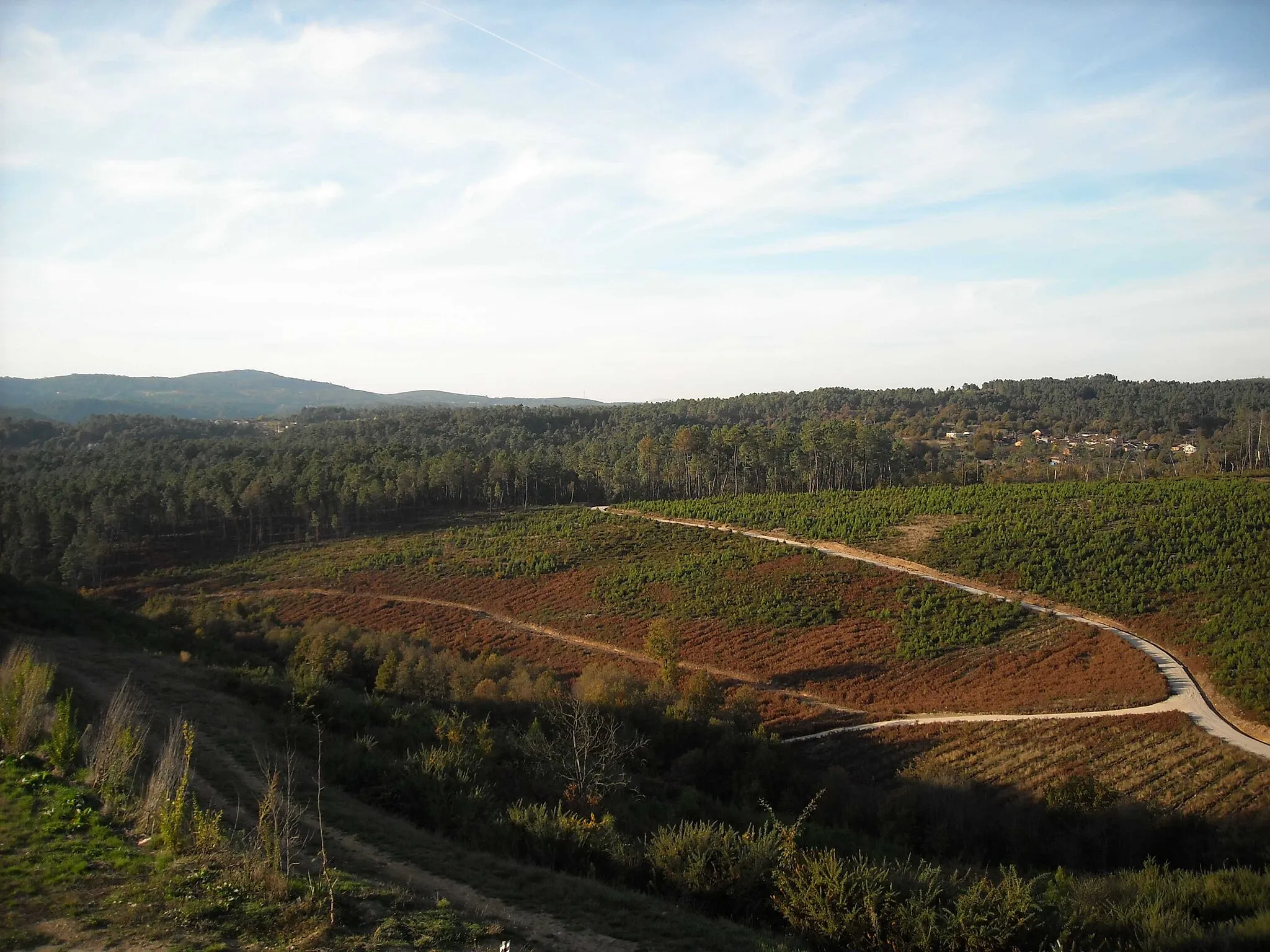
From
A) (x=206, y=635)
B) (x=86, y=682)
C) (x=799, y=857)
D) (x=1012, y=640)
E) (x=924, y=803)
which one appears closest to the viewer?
(x=799, y=857)

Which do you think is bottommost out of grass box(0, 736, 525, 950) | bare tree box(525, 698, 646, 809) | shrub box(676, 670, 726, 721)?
shrub box(676, 670, 726, 721)

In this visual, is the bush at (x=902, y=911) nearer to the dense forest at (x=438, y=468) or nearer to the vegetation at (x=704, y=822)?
the vegetation at (x=704, y=822)

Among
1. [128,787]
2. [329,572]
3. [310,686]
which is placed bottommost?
[329,572]

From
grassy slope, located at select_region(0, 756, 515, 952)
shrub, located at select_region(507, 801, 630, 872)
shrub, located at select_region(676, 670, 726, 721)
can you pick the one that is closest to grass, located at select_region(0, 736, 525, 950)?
grassy slope, located at select_region(0, 756, 515, 952)

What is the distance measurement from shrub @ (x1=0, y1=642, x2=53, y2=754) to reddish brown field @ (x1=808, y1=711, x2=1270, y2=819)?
21.3 meters

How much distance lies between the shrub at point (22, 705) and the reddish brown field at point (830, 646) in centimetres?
2317

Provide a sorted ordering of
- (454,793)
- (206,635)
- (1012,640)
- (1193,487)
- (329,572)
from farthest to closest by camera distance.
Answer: (329,572)
(1193,487)
(1012,640)
(206,635)
(454,793)

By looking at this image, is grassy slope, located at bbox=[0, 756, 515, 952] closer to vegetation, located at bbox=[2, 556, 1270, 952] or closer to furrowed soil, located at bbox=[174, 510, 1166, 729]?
vegetation, located at bbox=[2, 556, 1270, 952]

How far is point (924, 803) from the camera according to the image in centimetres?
1859

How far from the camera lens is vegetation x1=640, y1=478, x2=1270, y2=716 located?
31.9 metres

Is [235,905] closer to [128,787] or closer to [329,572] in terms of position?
[128,787]

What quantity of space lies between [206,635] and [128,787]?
25.0 metres

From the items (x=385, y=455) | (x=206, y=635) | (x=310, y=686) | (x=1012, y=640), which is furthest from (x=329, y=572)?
(x=1012, y=640)

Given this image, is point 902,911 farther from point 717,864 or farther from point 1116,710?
point 1116,710
